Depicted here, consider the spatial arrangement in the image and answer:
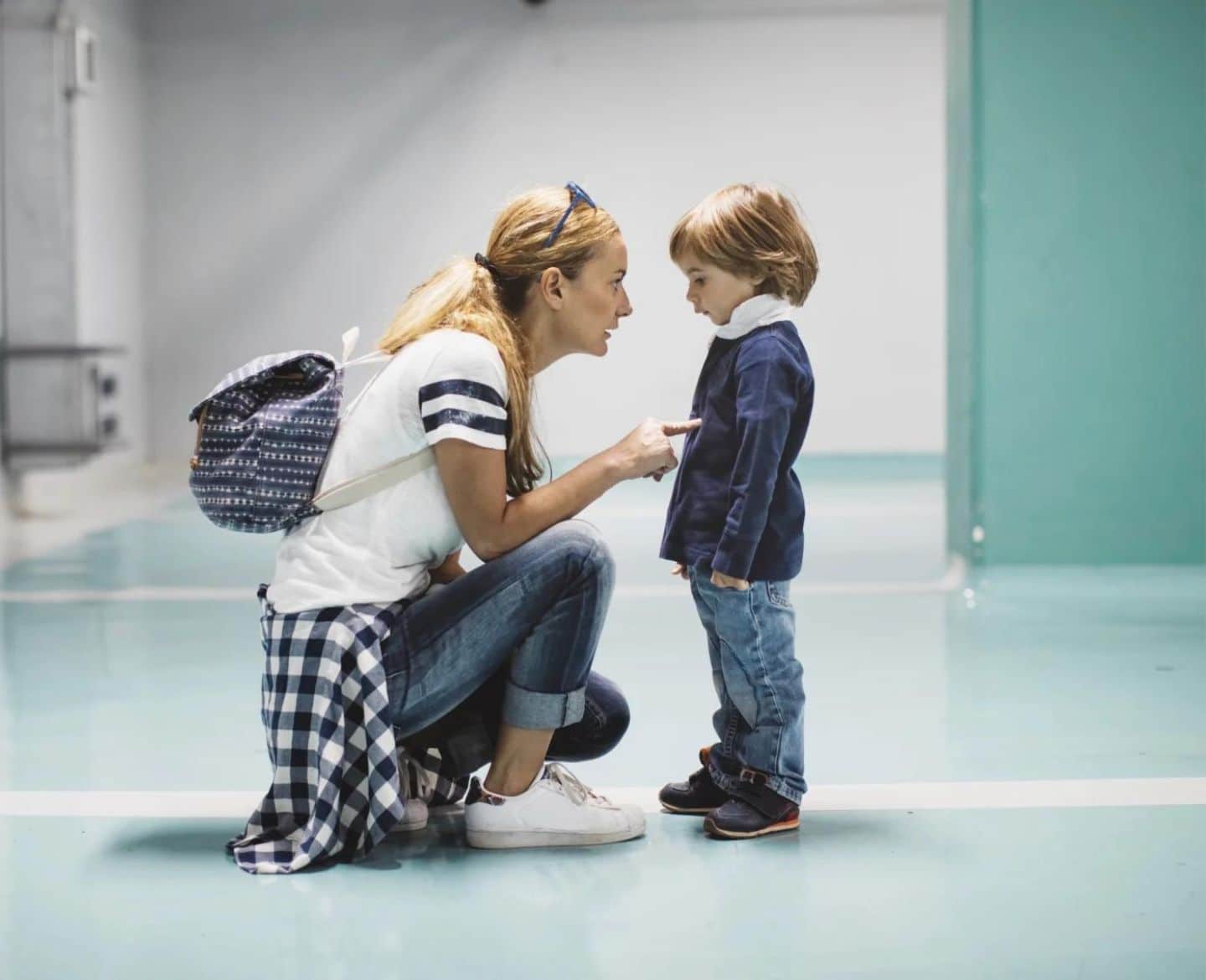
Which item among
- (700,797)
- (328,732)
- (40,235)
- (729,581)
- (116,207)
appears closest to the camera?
(328,732)

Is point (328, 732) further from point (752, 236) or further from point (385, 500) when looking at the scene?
point (752, 236)

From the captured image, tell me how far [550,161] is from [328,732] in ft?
26.1

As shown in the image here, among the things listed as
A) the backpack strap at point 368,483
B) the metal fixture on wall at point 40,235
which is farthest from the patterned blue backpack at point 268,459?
the metal fixture on wall at point 40,235

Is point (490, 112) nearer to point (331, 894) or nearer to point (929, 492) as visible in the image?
point (929, 492)

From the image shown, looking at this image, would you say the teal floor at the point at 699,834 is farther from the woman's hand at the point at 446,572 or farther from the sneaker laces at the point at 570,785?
the woman's hand at the point at 446,572

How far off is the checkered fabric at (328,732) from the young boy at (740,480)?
0.46 metres

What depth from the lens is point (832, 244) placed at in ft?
32.1

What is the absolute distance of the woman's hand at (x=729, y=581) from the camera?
2273 millimetres

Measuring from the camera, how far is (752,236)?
2338 millimetres

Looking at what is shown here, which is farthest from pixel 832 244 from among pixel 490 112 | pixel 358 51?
pixel 358 51

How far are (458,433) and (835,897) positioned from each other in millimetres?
789

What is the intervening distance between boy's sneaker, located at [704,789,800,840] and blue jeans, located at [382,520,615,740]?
0.31 meters

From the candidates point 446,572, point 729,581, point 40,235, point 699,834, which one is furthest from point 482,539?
point 40,235

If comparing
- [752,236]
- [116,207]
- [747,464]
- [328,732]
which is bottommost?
[328,732]
